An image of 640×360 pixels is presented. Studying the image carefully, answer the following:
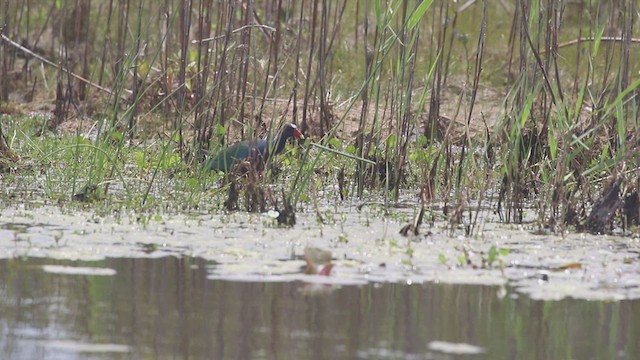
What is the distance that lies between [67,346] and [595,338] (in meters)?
1.69

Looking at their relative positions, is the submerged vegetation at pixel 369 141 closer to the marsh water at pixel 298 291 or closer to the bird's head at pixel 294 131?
the bird's head at pixel 294 131

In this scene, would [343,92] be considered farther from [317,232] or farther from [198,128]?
[317,232]

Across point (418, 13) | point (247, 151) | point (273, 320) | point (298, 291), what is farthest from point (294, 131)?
point (273, 320)

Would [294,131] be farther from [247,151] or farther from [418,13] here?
[418,13]

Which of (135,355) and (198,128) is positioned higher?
(198,128)

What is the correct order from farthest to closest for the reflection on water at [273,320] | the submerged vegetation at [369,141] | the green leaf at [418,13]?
the submerged vegetation at [369,141] → the green leaf at [418,13] → the reflection on water at [273,320]

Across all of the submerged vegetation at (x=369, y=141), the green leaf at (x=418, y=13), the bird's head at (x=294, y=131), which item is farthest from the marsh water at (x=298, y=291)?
the bird's head at (x=294, y=131)

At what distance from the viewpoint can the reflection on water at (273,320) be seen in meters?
3.95

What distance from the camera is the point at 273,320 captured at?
4.30 meters

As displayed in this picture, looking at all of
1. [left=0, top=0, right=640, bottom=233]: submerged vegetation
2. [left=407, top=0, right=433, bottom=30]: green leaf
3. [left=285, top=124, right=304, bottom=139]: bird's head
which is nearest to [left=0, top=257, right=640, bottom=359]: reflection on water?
[left=0, top=0, right=640, bottom=233]: submerged vegetation

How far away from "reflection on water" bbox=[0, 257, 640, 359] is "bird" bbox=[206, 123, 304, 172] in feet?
5.78

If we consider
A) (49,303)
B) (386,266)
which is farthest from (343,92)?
(49,303)

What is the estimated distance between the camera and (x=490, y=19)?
13.9 meters

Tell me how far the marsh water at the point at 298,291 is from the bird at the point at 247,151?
0.62 meters
